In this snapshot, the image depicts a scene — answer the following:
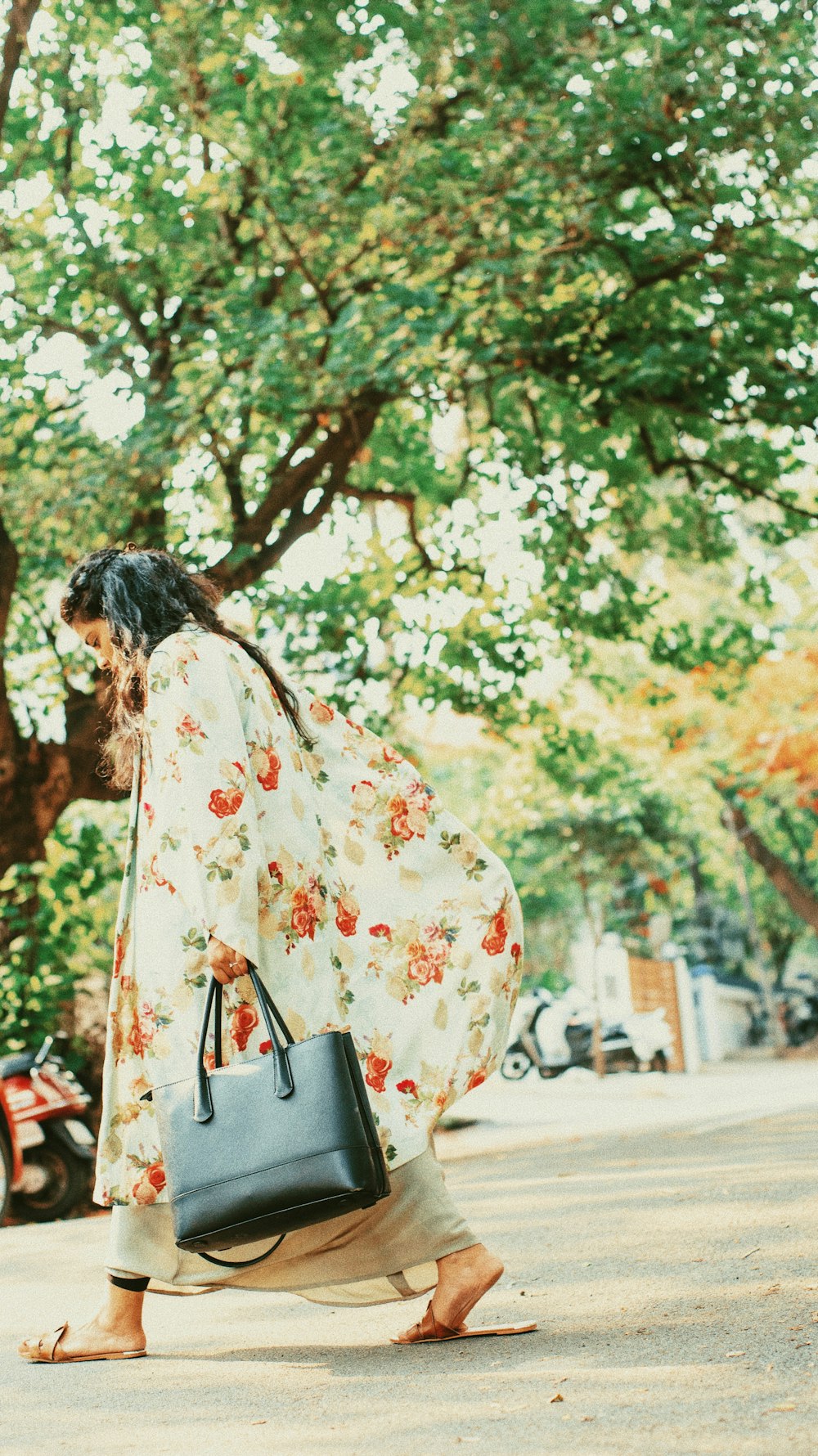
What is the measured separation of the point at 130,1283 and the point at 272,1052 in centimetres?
81

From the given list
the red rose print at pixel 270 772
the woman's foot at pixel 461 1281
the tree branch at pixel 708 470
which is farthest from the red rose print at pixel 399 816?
the tree branch at pixel 708 470

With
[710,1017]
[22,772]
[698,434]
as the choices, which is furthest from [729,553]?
[710,1017]

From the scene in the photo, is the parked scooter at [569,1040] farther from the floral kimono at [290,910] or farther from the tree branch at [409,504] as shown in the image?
the floral kimono at [290,910]

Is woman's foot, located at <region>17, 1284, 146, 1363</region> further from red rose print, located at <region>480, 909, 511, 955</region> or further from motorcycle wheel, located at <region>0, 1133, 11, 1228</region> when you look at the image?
motorcycle wheel, located at <region>0, 1133, 11, 1228</region>

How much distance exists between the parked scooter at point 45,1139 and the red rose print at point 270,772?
16.5 feet

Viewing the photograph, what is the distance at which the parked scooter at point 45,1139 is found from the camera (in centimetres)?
791

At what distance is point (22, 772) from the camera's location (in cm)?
959

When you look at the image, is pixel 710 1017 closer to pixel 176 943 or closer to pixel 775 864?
pixel 775 864

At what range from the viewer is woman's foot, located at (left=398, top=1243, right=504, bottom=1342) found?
3.20 meters

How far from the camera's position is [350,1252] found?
3.26m

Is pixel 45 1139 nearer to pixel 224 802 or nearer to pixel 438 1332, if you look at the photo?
pixel 438 1332

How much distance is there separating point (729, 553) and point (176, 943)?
9.01 metres

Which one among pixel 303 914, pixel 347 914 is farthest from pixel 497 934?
pixel 303 914

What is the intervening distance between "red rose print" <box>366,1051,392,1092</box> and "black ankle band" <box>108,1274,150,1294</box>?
0.66 m
